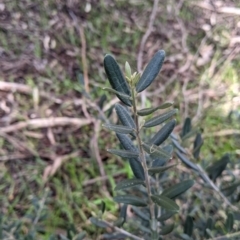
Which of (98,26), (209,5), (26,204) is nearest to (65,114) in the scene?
(26,204)

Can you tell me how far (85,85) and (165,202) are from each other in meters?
1.16

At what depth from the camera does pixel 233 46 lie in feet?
7.16

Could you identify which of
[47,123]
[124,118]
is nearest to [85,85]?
[47,123]

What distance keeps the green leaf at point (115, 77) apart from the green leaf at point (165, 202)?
0.19m

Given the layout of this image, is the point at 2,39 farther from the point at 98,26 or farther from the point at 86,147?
the point at 86,147

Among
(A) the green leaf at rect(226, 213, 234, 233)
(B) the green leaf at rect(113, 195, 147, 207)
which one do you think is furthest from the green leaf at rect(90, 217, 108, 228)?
(A) the green leaf at rect(226, 213, 234, 233)

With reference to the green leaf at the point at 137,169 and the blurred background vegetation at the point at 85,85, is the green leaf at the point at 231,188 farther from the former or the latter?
the blurred background vegetation at the point at 85,85

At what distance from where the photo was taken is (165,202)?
0.63 metres

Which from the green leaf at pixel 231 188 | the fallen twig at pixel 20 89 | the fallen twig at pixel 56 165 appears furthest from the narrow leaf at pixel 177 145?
the fallen twig at pixel 20 89

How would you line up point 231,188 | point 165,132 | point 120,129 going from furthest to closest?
point 231,188, point 165,132, point 120,129

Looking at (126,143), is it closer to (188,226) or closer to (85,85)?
(188,226)

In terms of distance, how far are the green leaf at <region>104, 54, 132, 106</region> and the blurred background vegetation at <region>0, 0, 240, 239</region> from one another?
0.95m

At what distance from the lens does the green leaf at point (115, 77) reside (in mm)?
541

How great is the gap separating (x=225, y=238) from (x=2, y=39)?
1.71 meters
